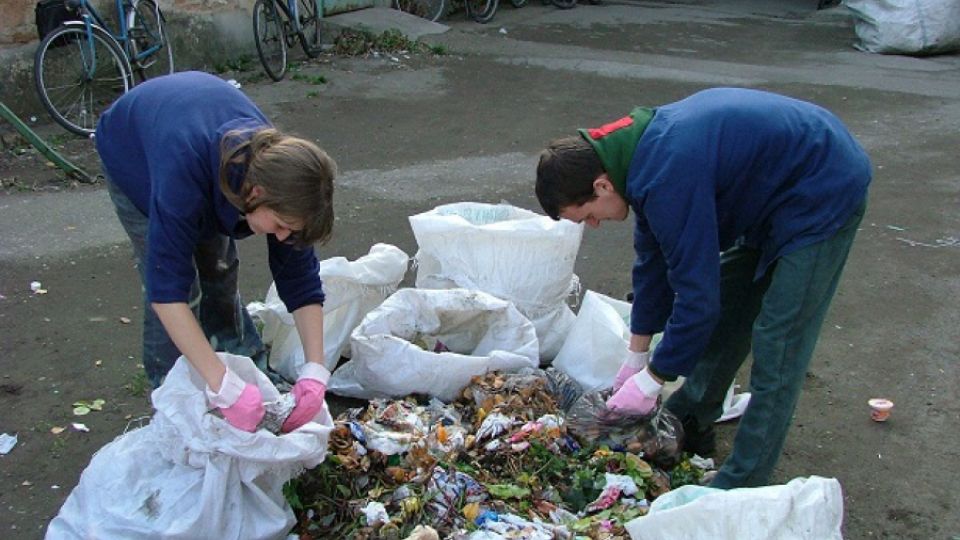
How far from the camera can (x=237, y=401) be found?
227cm

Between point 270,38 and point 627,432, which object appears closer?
point 627,432

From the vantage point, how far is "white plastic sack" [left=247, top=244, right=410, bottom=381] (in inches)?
126

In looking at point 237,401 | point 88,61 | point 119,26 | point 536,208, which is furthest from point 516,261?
point 119,26

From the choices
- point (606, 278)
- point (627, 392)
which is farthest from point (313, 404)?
point (606, 278)

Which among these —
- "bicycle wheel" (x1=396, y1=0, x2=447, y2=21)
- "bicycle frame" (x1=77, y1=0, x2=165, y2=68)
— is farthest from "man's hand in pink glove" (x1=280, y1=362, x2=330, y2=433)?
"bicycle wheel" (x1=396, y1=0, x2=447, y2=21)

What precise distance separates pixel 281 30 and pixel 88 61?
176 centimetres

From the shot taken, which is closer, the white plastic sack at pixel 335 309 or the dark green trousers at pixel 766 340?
the dark green trousers at pixel 766 340

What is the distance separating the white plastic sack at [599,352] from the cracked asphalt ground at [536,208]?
0.14 m

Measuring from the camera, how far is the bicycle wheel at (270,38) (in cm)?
727

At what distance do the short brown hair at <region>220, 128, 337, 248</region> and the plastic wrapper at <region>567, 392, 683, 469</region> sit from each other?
1053mm

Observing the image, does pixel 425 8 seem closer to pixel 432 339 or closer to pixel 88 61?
pixel 88 61

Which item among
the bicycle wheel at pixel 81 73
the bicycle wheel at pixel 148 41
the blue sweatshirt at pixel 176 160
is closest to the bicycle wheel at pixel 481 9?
the bicycle wheel at pixel 148 41

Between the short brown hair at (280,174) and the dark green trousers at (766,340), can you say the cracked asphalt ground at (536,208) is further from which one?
the short brown hair at (280,174)

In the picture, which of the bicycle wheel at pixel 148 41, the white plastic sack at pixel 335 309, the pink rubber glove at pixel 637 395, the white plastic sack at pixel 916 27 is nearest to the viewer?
the pink rubber glove at pixel 637 395
